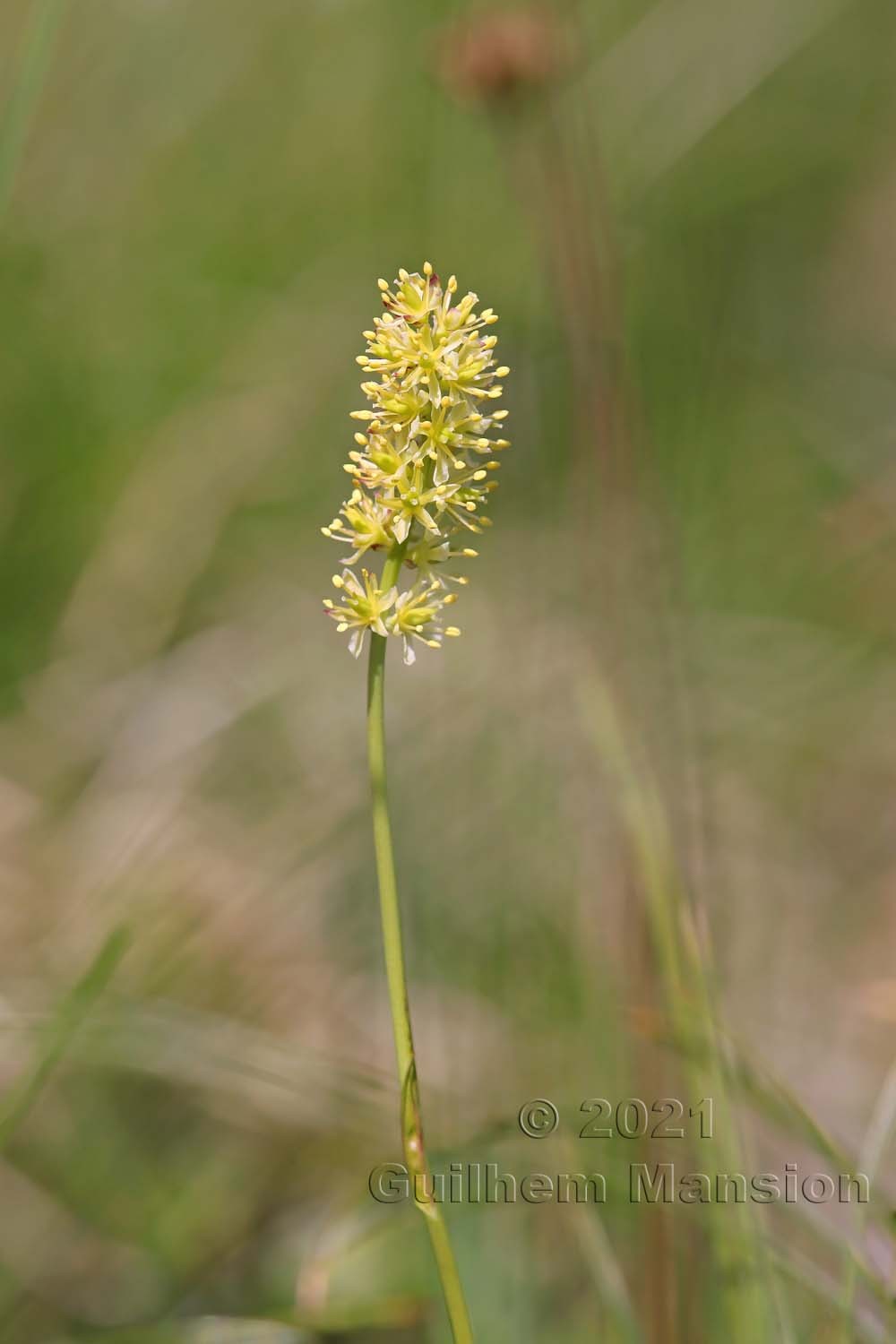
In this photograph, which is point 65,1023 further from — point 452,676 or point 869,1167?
point 452,676

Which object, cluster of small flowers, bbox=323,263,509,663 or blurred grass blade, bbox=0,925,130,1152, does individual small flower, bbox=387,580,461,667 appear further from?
blurred grass blade, bbox=0,925,130,1152

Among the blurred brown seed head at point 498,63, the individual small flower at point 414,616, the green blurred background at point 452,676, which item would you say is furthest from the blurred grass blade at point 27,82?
the individual small flower at point 414,616

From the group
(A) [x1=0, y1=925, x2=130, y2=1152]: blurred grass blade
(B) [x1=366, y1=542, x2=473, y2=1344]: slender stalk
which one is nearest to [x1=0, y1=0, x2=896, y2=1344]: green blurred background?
(A) [x1=0, y1=925, x2=130, y2=1152]: blurred grass blade

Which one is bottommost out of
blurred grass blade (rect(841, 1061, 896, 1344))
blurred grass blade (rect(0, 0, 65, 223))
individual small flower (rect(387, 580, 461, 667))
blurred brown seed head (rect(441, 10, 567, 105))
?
blurred grass blade (rect(841, 1061, 896, 1344))

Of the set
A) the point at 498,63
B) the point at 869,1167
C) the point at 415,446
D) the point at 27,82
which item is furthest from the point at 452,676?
the point at 415,446

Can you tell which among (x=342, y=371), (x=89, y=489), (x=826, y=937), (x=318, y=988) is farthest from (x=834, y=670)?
(x=89, y=489)
